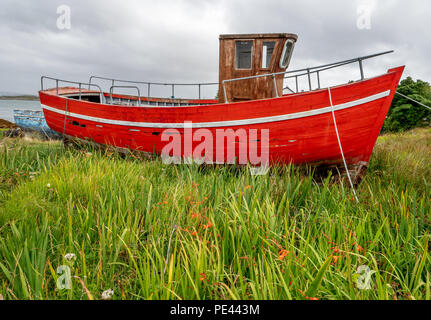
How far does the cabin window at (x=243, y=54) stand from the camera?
6.23 m

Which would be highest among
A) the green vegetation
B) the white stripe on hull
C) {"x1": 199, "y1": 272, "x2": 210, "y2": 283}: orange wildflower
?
the green vegetation

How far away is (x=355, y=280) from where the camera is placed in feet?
4.64

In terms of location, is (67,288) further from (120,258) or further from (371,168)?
(371,168)

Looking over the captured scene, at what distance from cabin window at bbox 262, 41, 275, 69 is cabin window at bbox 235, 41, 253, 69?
0.34 meters

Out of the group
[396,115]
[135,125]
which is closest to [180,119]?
[135,125]

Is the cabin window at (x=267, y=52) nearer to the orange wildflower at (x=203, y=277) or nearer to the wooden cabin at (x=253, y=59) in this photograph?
the wooden cabin at (x=253, y=59)

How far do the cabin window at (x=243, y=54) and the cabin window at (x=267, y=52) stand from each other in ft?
1.11

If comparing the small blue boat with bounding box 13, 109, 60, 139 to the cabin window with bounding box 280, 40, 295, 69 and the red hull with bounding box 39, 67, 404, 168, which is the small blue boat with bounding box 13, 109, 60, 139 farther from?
the cabin window with bounding box 280, 40, 295, 69

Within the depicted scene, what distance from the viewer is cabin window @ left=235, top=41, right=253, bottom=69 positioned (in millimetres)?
6227

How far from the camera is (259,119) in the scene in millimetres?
4887

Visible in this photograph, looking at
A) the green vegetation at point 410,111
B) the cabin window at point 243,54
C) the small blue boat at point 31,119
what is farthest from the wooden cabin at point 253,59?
the green vegetation at point 410,111

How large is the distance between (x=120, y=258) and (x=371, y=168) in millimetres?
5291

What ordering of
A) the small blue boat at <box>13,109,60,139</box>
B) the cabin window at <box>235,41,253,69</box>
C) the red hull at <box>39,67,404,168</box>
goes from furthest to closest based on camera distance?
1. the small blue boat at <box>13,109,60,139</box>
2. the cabin window at <box>235,41,253,69</box>
3. the red hull at <box>39,67,404,168</box>

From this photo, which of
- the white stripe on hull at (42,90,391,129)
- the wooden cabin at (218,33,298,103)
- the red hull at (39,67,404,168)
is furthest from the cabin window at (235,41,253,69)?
the white stripe on hull at (42,90,391,129)
